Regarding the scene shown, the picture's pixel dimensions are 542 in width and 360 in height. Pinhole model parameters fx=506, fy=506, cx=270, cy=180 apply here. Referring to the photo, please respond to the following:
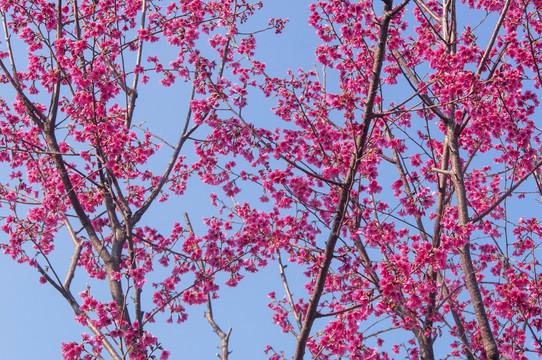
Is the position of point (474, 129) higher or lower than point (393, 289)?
higher

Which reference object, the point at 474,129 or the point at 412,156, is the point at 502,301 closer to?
the point at 474,129

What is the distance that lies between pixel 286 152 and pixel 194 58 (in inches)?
72.8

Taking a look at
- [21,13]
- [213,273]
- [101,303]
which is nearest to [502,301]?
[213,273]

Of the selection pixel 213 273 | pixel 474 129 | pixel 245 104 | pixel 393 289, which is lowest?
pixel 393 289

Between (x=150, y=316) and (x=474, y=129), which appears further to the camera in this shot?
(x=474, y=129)

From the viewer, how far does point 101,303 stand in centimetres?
602

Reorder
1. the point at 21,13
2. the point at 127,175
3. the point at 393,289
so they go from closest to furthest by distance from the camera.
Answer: the point at 393,289 → the point at 127,175 → the point at 21,13

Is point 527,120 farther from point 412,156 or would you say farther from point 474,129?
point 412,156

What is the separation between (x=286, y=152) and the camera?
Result: 703cm

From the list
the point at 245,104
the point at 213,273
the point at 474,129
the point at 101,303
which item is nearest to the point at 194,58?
the point at 245,104

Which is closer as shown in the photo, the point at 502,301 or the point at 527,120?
the point at 502,301

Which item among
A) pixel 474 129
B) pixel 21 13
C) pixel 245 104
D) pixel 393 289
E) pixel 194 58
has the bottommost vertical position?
pixel 393 289

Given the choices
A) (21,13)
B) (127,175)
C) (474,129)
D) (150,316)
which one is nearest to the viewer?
(150,316)

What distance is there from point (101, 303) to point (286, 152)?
3071 mm
